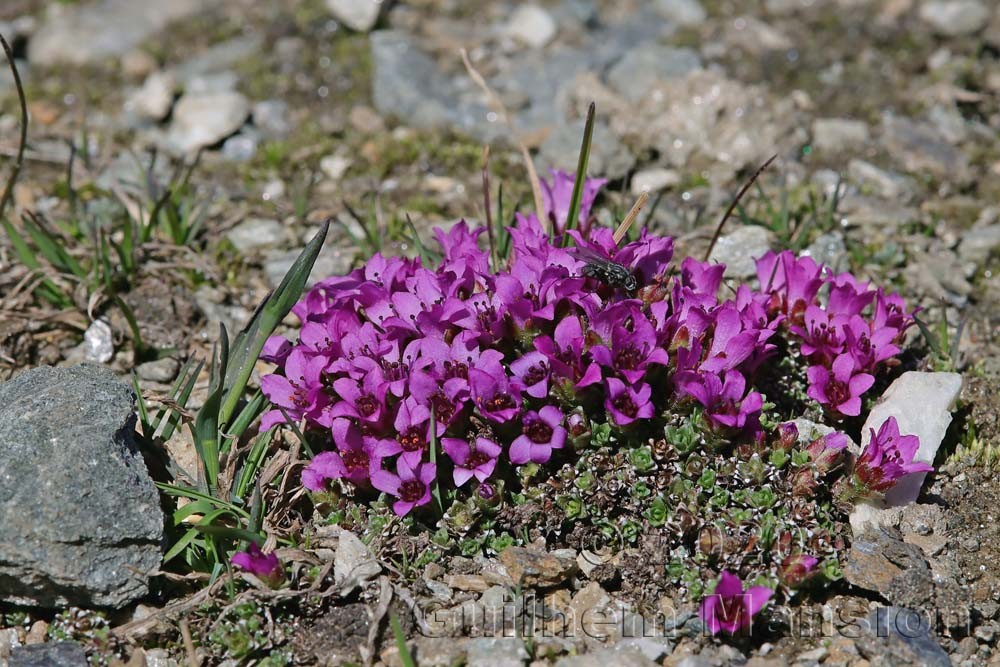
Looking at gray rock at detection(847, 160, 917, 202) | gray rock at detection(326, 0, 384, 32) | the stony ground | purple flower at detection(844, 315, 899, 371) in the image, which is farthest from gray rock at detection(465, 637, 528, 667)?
gray rock at detection(326, 0, 384, 32)

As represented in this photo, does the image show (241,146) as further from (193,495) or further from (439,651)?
(439,651)

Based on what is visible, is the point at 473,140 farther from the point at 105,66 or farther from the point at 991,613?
the point at 991,613

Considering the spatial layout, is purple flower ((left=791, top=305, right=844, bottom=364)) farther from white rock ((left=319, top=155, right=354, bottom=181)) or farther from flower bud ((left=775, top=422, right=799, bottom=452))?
white rock ((left=319, top=155, right=354, bottom=181))

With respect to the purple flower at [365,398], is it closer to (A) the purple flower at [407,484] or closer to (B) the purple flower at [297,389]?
(B) the purple flower at [297,389]

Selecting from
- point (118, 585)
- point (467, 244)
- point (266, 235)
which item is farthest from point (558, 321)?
point (266, 235)

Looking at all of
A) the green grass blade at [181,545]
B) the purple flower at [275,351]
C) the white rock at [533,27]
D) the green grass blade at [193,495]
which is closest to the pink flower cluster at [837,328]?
the purple flower at [275,351]
